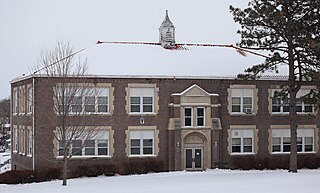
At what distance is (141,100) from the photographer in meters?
41.6

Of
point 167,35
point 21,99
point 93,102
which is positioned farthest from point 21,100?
point 167,35

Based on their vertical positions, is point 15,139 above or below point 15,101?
below

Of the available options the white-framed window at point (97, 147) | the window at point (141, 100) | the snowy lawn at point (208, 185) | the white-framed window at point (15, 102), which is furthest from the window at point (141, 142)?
the white-framed window at point (15, 102)

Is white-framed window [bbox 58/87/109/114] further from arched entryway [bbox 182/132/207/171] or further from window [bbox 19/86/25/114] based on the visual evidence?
window [bbox 19/86/25/114]

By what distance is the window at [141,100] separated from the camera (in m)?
41.4

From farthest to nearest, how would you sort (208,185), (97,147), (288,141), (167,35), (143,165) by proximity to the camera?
(167,35) < (288,141) < (143,165) < (97,147) < (208,185)

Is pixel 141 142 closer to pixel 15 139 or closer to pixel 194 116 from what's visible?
pixel 194 116

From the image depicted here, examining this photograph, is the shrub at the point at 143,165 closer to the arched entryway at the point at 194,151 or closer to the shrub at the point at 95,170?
the shrub at the point at 95,170

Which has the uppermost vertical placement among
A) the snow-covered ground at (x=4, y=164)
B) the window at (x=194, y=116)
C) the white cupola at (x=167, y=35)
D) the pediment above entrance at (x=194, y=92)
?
the white cupola at (x=167, y=35)

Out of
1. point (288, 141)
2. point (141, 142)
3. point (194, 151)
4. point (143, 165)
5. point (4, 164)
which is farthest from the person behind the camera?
point (4, 164)

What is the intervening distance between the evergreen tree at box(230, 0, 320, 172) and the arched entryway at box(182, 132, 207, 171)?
6952 millimetres

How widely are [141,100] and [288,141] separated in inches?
470

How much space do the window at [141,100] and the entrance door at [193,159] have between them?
4032 millimetres

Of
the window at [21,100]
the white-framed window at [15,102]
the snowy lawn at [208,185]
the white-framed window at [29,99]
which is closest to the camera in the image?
the snowy lawn at [208,185]
